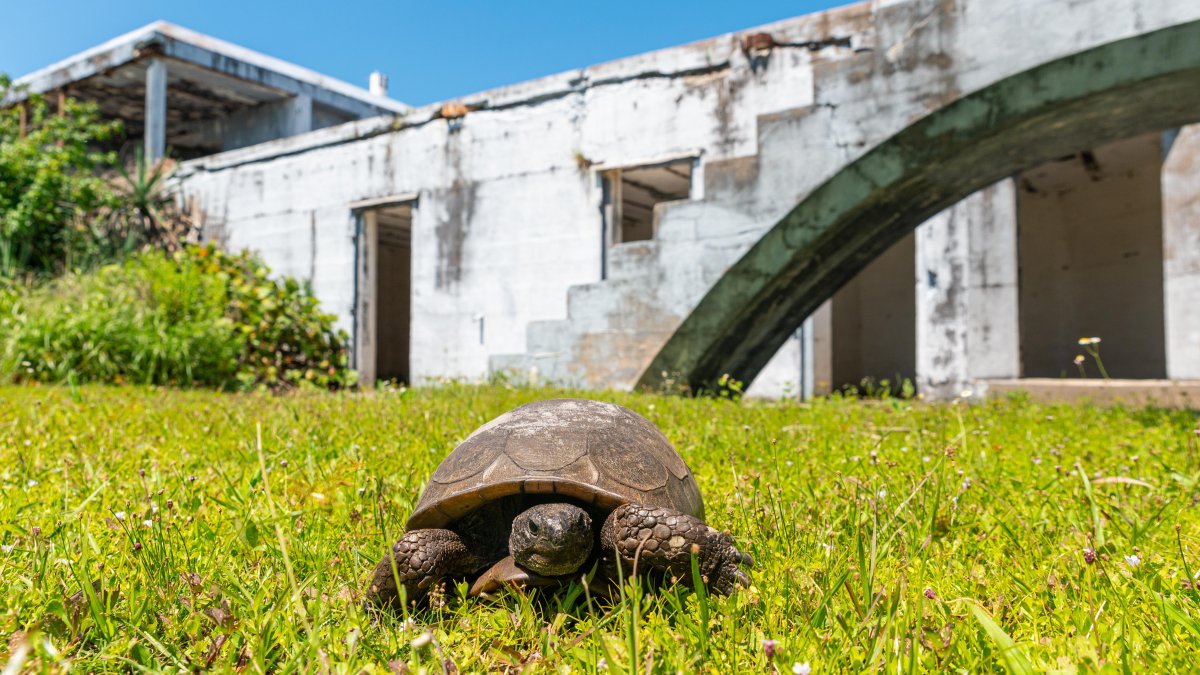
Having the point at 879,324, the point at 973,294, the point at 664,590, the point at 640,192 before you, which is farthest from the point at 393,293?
the point at 664,590

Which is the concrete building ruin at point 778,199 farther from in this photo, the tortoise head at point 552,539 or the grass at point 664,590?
the tortoise head at point 552,539

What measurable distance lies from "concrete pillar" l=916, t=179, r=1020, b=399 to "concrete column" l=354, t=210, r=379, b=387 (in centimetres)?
696

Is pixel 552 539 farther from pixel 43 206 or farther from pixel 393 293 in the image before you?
pixel 393 293

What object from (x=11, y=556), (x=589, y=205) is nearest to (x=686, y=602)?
(x=11, y=556)

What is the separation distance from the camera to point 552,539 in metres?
1.82

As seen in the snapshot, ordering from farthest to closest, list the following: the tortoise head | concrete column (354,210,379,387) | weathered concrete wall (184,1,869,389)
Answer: concrete column (354,210,379,387) < weathered concrete wall (184,1,869,389) < the tortoise head

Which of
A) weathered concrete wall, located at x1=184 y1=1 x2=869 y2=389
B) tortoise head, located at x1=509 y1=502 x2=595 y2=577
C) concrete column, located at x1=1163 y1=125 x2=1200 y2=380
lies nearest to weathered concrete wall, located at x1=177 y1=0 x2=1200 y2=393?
weathered concrete wall, located at x1=184 y1=1 x2=869 y2=389

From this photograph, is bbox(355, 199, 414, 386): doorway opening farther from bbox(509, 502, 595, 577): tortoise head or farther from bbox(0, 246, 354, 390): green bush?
bbox(509, 502, 595, 577): tortoise head

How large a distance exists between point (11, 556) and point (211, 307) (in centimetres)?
695

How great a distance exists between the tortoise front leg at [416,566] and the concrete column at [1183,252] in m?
8.66

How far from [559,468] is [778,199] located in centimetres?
427

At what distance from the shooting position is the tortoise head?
1830 millimetres

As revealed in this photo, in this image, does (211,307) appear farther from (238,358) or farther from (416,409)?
(416,409)

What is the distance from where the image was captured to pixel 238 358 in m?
8.62
